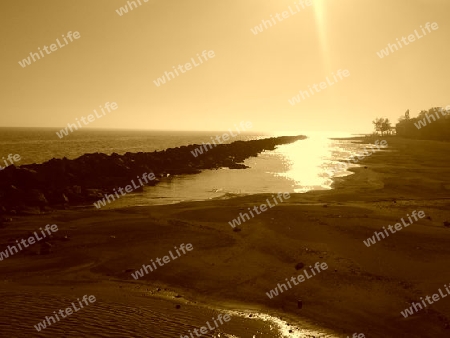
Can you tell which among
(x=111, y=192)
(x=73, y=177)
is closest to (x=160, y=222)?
(x=111, y=192)

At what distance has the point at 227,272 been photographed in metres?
9.24

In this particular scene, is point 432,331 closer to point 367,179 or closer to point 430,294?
point 430,294

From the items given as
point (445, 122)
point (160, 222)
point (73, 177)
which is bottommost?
point (445, 122)

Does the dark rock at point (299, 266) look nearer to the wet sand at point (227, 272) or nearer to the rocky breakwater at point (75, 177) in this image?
the wet sand at point (227, 272)

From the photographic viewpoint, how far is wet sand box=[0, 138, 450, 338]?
6844 millimetres

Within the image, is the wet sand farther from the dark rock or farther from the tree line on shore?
the tree line on shore

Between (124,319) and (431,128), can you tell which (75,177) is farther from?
(431,128)

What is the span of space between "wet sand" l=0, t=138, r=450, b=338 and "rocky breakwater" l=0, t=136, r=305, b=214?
94.7 inches

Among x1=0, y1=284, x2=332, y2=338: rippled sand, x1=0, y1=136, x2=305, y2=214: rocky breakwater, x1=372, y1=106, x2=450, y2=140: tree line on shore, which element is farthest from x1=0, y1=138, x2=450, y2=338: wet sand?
x1=372, y1=106, x2=450, y2=140: tree line on shore

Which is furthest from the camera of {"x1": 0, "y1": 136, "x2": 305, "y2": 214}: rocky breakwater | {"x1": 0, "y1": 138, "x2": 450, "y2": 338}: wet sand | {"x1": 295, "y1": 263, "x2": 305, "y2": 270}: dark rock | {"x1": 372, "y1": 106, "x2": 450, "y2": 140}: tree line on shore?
{"x1": 372, "y1": 106, "x2": 450, "y2": 140}: tree line on shore

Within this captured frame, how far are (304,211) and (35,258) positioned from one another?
10.8 metres

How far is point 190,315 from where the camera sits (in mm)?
7129

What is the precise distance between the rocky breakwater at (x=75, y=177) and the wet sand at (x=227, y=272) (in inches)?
94.7

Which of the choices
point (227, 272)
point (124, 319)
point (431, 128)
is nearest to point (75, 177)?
point (227, 272)
